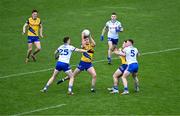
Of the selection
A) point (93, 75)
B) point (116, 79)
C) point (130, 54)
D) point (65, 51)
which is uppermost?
point (65, 51)

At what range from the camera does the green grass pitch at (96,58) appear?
78.1ft

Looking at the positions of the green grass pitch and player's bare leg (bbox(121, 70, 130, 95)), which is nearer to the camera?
the green grass pitch

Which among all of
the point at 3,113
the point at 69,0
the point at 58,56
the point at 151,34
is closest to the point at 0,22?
the point at 69,0

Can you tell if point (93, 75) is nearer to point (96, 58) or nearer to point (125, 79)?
point (125, 79)

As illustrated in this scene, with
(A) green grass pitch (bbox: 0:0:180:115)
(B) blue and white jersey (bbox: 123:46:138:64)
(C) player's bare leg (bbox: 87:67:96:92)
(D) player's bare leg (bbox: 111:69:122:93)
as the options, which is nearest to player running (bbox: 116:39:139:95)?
(B) blue and white jersey (bbox: 123:46:138:64)

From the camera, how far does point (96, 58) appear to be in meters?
32.4

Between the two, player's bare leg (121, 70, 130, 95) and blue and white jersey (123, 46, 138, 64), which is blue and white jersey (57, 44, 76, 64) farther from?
player's bare leg (121, 70, 130, 95)

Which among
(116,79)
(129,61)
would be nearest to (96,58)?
(116,79)

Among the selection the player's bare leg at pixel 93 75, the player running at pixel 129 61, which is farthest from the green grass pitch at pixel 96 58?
the player running at pixel 129 61

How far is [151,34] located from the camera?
37875 mm

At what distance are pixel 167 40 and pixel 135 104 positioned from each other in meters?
13.1

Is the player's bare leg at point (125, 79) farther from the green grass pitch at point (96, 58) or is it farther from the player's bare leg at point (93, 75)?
the player's bare leg at point (93, 75)

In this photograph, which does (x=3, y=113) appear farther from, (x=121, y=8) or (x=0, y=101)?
(x=121, y=8)

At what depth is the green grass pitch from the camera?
23.8m
